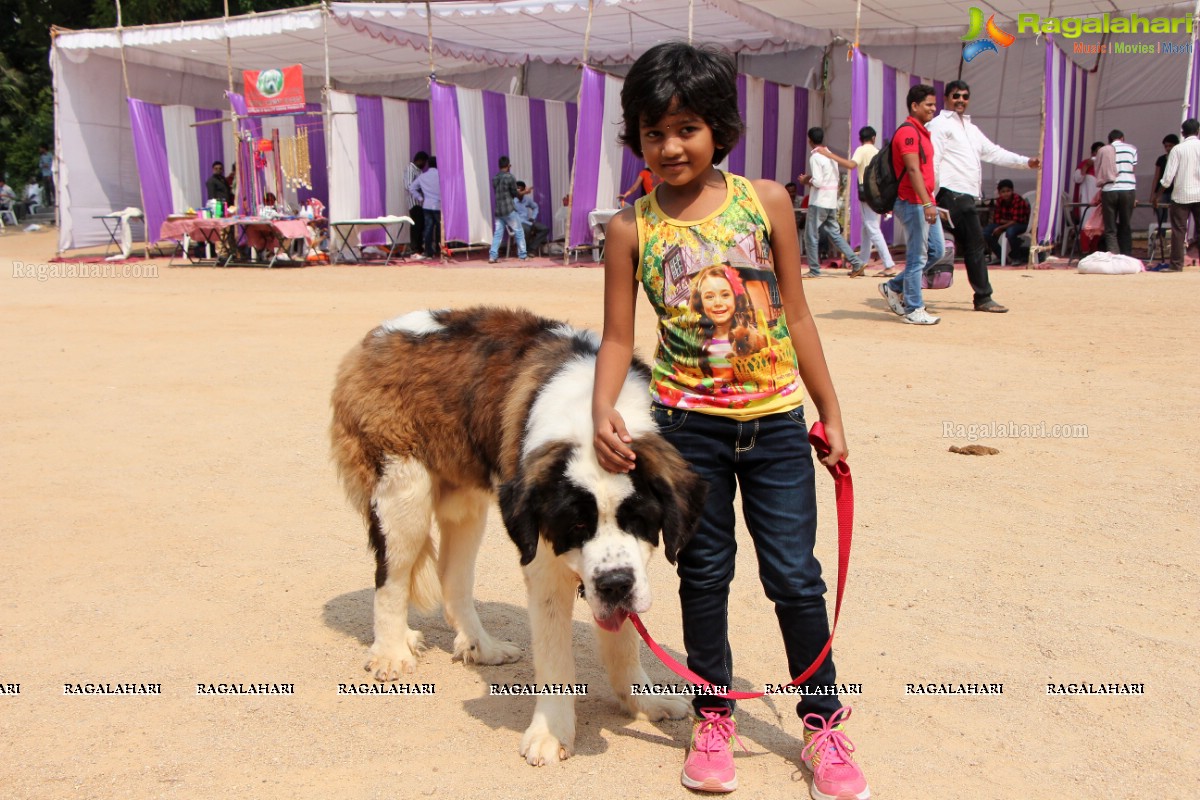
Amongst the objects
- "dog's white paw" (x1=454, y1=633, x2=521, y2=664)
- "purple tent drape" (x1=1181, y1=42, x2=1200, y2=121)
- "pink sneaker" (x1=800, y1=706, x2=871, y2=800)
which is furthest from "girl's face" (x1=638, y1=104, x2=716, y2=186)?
"purple tent drape" (x1=1181, y1=42, x2=1200, y2=121)

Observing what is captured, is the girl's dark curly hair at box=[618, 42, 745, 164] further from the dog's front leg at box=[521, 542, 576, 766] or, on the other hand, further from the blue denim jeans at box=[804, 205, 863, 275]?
the blue denim jeans at box=[804, 205, 863, 275]

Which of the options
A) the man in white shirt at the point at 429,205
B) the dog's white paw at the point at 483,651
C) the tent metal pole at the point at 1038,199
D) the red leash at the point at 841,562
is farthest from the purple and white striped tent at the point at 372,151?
the red leash at the point at 841,562

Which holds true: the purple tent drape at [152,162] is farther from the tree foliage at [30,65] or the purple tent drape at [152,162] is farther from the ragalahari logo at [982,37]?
the ragalahari logo at [982,37]

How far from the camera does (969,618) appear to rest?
3.86 meters

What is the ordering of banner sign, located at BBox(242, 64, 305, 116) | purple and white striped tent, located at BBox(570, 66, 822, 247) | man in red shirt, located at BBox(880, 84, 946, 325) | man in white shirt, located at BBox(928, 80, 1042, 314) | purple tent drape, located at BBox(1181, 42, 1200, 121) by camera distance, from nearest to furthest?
man in red shirt, located at BBox(880, 84, 946, 325) < man in white shirt, located at BBox(928, 80, 1042, 314) < purple tent drape, located at BBox(1181, 42, 1200, 121) < purple and white striped tent, located at BBox(570, 66, 822, 247) < banner sign, located at BBox(242, 64, 305, 116)

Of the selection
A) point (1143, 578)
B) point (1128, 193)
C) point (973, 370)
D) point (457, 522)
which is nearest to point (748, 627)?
point (457, 522)

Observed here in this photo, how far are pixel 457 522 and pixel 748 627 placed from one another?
46.6 inches

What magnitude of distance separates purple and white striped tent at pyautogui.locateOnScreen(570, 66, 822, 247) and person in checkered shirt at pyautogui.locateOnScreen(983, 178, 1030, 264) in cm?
362

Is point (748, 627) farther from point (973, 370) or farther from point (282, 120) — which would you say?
point (282, 120)

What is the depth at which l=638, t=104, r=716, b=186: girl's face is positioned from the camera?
2.71 meters

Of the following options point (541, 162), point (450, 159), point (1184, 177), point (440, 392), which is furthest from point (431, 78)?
point (440, 392)

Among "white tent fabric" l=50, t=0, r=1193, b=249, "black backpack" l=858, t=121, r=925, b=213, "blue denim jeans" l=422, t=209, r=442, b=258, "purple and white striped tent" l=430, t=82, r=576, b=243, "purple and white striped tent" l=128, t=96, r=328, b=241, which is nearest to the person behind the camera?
"black backpack" l=858, t=121, r=925, b=213

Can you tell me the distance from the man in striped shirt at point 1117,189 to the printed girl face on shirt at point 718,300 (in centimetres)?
1353

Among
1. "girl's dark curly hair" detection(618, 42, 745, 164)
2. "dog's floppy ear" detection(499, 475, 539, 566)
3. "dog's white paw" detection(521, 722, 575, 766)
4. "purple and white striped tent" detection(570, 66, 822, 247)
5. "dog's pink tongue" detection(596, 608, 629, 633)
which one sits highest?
"purple and white striped tent" detection(570, 66, 822, 247)
